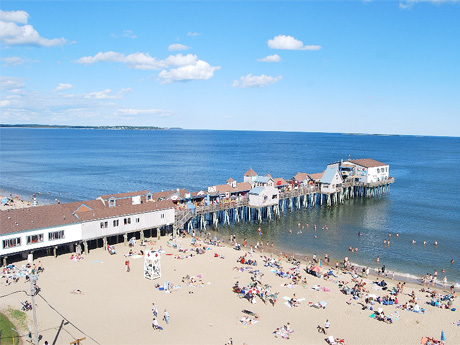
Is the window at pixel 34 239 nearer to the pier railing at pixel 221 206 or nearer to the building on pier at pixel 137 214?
the building on pier at pixel 137 214

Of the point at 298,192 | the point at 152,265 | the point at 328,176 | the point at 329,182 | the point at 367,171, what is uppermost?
the point at 367,171

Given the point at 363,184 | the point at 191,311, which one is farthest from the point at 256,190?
the point at 191,311

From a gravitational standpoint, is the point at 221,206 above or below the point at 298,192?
below

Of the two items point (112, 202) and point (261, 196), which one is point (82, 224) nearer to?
point (112, 202)

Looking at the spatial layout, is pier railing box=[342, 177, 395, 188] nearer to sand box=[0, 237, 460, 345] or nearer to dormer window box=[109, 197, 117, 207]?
sand box=[0, 237, 460, 345]

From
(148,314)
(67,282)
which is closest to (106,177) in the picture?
(67,282)
